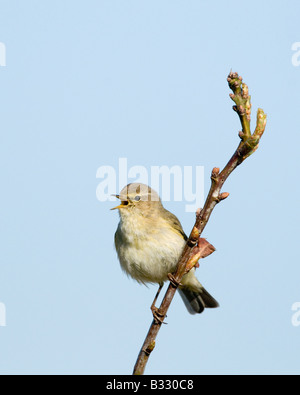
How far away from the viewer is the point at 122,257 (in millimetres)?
7059

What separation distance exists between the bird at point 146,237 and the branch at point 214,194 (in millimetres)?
2674

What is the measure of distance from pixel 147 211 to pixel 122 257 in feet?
2.18

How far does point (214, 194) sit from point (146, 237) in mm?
3525

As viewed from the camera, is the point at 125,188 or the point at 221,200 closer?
the point at 221,200

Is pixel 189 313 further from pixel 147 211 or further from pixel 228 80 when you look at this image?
pixel 228 80

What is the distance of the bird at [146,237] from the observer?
6758 mm

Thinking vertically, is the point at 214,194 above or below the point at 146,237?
above

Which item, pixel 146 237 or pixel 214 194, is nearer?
pixel 214 194

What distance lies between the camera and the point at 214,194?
11.3 ft

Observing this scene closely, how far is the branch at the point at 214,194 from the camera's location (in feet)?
10.4

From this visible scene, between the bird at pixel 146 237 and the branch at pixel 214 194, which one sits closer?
the branch at pixel 214 194
